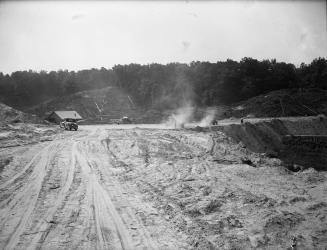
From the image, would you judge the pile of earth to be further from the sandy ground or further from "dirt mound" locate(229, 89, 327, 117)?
"dirt mound" locate(229, 89, 327, 117)

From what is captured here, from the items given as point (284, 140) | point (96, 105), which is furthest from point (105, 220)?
point (96, 105)

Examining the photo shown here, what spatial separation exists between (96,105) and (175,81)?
25.4m

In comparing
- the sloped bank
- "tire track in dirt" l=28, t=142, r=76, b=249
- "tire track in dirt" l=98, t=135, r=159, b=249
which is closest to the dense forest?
the sloped bank

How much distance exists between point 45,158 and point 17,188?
661cm

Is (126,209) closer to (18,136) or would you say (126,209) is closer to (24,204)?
(24,204)

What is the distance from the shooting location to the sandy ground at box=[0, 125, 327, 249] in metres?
7.98

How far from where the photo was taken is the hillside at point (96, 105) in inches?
3115

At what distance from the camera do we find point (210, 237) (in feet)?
27.4

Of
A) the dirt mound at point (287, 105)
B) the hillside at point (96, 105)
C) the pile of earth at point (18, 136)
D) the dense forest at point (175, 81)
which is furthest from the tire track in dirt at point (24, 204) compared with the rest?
the dense forest at point (175, 81)

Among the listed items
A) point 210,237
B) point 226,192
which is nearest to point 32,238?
point 210,237

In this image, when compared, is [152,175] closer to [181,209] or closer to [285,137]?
[181,209]

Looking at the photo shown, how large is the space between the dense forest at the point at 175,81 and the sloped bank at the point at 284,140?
37237 mm

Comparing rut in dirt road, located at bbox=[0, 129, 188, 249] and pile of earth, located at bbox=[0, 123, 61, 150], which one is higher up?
pile of earth, located at bbox=[0, 123, 61, 150]

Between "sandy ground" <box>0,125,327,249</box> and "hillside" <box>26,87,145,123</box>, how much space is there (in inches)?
2362
